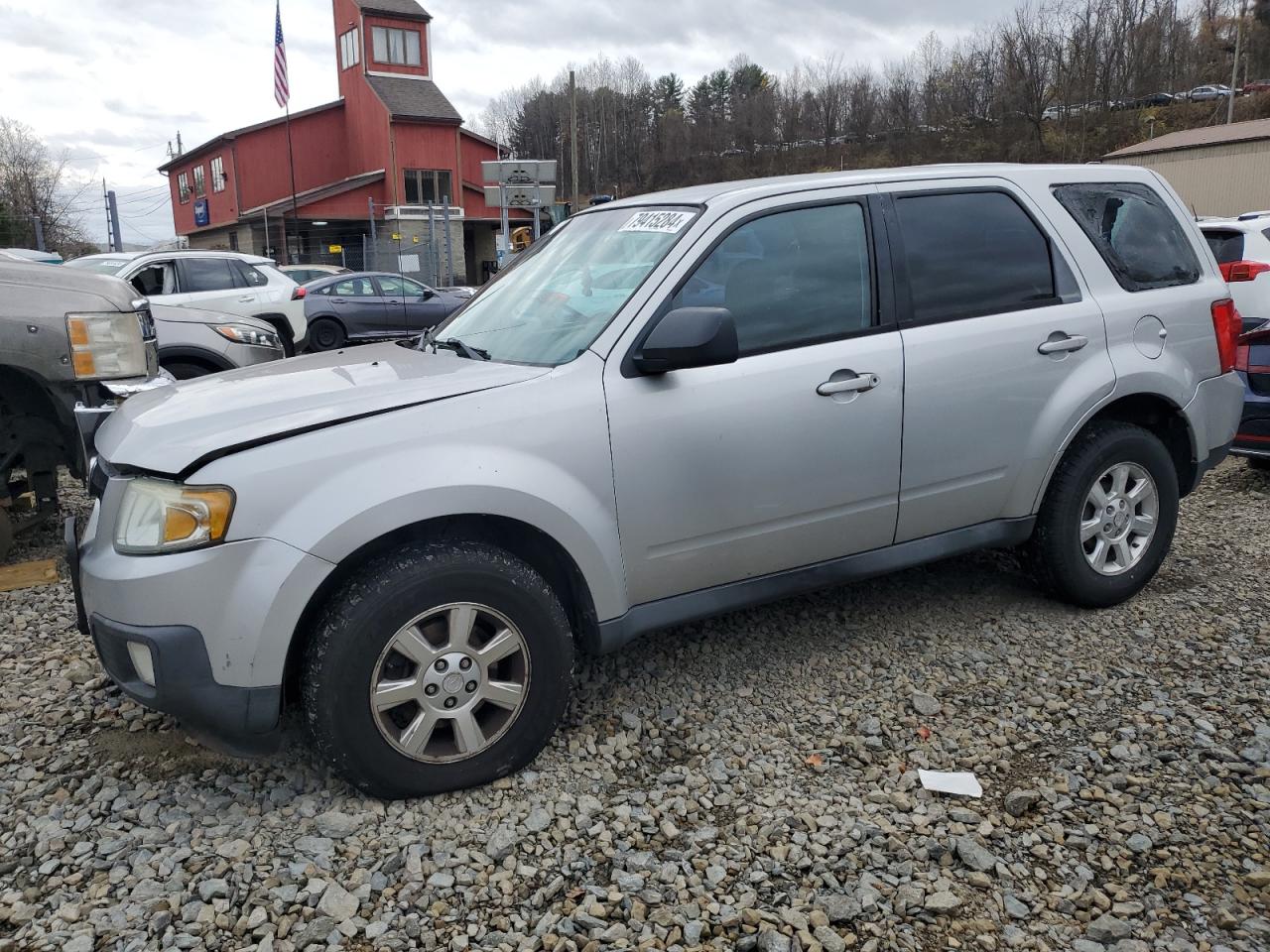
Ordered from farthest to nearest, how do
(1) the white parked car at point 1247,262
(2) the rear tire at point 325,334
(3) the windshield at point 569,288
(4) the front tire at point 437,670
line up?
1. (2) the rear tire at point 325,334
2. (1) the white parked car at point 1247,262
3. (3) the windshield at point 569,288
4. (4) the front tire at point 437,670

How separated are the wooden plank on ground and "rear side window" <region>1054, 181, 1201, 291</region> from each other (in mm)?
5102

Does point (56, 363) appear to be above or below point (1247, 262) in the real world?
below

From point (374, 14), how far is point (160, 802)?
43243 mm

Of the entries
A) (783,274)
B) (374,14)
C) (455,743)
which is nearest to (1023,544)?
(783,274)

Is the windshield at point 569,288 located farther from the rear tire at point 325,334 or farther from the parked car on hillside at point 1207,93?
the parked car on hillside at point 1207,93

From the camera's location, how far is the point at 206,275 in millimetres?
12039

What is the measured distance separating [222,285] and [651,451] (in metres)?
10.7

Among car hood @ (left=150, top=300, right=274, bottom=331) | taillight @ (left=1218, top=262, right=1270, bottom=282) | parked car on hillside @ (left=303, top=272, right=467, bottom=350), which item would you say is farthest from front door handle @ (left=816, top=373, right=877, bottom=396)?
parked car on hillside @ (left=303, top=272, right=467, bottom=350)

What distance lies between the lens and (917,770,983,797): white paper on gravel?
9.59 feet

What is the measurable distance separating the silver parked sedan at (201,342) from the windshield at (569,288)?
4.59m

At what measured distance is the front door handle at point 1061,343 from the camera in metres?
3.78

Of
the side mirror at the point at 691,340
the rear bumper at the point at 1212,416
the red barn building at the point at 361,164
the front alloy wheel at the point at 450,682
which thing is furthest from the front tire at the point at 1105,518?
the red barn building at the point at 361,164

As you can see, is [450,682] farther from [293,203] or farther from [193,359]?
[293,203]

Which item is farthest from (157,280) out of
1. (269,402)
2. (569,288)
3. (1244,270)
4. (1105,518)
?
(1244,270)
